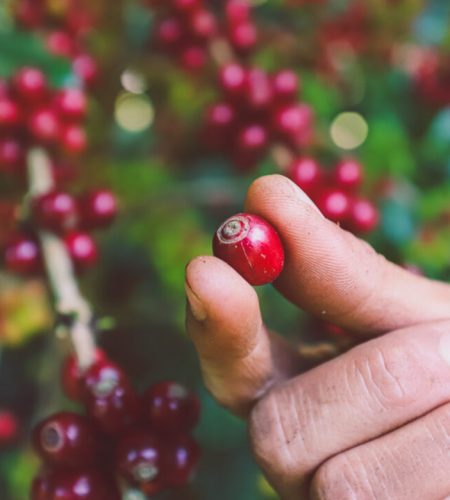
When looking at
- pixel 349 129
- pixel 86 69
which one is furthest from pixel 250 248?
pixel 349 129

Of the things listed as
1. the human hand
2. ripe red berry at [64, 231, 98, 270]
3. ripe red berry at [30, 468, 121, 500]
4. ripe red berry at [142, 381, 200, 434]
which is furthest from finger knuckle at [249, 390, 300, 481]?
ripe red berry at [64, 231, 98, 270]

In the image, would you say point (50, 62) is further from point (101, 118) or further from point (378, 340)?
point (378, 340)

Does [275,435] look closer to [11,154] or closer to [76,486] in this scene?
[76,486]

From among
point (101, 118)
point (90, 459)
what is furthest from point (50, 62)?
point (90, 459)

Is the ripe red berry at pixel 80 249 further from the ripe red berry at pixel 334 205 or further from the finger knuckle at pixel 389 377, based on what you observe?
the finger knuckle at pixel 389 377

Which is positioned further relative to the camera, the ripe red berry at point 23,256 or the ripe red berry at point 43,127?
the ripe red berry at point 43,127

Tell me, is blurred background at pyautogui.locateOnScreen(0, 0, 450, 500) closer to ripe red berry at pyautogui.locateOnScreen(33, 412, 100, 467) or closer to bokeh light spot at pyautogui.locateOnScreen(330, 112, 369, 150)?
bokeh light spot at pyautogui.locateOnScreen(330, 112, 369, 150)

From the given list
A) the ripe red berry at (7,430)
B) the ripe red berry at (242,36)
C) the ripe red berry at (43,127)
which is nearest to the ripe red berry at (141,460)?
the ripe red berry at (43,127)
